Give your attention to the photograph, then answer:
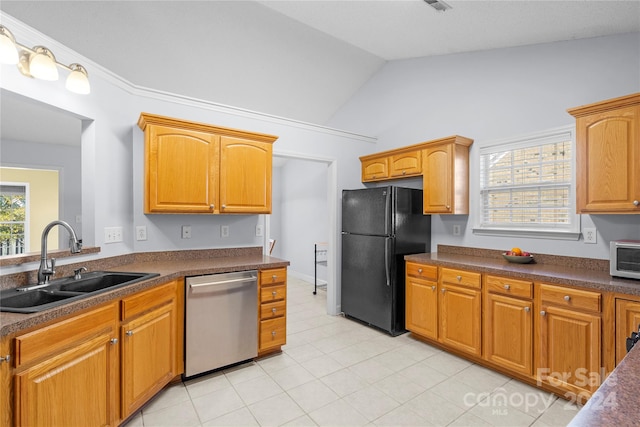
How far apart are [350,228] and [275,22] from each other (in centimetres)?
239

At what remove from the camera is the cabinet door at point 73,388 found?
1279 millimetres

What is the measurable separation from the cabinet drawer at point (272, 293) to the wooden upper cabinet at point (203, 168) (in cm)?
74

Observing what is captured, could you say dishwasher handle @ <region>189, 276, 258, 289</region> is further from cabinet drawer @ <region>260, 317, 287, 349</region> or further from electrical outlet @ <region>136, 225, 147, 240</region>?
electrical outlet @ <region>136, 225, 147, 240</region>

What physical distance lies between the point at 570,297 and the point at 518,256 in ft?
2.11

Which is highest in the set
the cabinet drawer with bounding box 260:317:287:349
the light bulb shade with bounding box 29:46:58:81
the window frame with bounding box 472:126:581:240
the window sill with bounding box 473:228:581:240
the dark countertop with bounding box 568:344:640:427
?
the light bulb shade with bounding box 29:46:58:81

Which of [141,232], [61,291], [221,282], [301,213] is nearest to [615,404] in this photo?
[221,282]

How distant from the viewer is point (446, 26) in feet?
9.11

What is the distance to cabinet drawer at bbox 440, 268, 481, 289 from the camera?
8.56 ft

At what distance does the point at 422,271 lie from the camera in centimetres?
306

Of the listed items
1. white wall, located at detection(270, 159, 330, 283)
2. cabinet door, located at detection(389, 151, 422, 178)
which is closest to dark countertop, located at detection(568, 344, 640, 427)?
cabinet door, located at detection(389, 151, 422, 178)

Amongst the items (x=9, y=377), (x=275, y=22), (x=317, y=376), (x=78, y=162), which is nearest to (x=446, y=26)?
(x=275, y=22)

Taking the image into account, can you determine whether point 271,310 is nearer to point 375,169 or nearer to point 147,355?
point 147,355

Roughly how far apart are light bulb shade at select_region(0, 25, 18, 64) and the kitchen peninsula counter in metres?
3.18

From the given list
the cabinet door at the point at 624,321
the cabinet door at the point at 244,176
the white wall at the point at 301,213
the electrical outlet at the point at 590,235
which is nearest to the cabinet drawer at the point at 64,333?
the cabinet door at the point at 244,176
